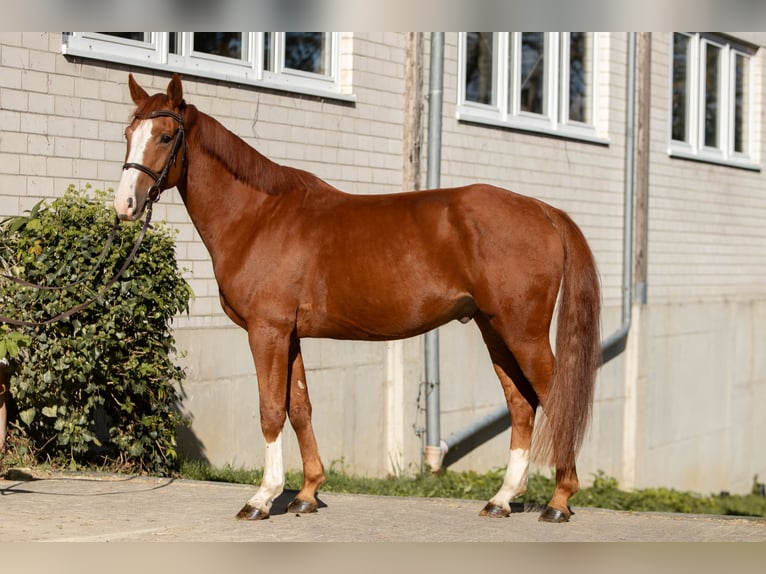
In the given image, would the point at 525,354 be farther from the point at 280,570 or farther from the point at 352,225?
the point at 280,570

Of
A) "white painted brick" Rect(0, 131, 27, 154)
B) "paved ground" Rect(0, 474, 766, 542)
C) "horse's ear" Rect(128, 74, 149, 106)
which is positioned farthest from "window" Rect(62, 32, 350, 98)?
"paved ground" Rect(0, 474, 766, 542)

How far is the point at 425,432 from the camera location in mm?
11469

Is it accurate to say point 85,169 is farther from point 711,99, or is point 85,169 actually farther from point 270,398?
point 711,99

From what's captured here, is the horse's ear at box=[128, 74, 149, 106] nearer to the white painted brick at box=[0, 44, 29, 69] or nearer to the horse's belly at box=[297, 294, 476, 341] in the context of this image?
the horse's belly at box=[297, 294, 476, 341]

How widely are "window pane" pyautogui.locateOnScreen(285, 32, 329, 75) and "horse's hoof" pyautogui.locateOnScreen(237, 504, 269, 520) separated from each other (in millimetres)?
5517

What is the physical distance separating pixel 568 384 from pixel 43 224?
3.63m

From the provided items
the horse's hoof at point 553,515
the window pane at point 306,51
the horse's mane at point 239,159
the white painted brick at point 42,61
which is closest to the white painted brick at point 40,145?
the white painted brick at point 42,61

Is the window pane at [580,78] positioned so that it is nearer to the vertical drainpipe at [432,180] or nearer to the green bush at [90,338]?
the vertical drainpipe at [432,180]

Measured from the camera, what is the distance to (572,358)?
596cm

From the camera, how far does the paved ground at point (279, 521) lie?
Answer: 5.62 m

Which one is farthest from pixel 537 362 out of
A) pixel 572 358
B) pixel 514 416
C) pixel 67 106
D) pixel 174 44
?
pixel 174 44

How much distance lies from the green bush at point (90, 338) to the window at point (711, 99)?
33.3 ft

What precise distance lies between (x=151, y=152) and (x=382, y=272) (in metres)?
1.34

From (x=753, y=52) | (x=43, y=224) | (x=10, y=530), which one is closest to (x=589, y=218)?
(x=753, y=52)
